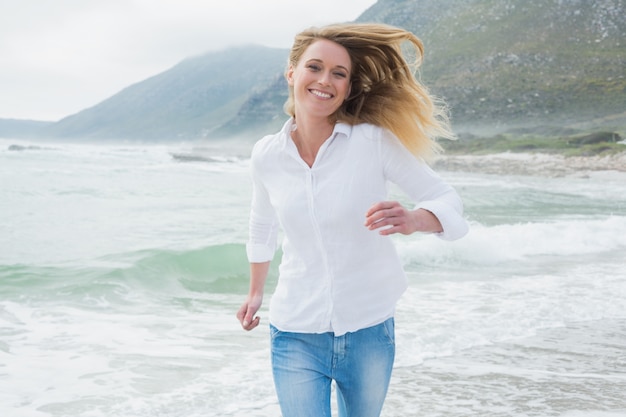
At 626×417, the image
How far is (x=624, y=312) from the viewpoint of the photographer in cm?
771

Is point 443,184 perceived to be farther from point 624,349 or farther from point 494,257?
point 494,257

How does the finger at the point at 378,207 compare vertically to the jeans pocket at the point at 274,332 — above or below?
above

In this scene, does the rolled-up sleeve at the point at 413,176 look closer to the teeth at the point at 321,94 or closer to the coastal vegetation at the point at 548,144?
the teeth at the point at 321,94

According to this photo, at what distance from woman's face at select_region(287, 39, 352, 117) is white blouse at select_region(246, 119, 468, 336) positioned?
4.6 inches

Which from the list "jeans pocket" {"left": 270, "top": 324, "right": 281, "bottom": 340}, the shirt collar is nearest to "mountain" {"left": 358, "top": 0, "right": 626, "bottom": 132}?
the shirt collar

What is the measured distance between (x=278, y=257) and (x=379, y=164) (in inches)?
445

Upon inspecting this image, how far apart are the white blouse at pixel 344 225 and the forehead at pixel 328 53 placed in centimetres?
24

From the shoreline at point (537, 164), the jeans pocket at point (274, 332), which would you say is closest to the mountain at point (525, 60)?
the shoreline at point (537, 164)

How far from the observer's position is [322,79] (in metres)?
2.58

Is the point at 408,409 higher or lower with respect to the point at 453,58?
lower

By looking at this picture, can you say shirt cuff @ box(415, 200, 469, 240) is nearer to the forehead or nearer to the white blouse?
the white blouse

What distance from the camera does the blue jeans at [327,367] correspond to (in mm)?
2512

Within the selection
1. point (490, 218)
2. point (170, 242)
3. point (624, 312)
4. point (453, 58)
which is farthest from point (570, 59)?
point (624, 312)

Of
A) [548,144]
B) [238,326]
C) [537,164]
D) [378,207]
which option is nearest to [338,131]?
[378,207]
